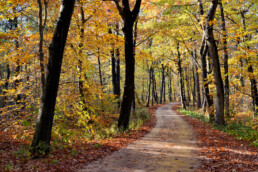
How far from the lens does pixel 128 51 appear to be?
31.0 ft

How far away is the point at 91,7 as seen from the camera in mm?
10312

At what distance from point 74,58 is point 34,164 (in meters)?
5.34

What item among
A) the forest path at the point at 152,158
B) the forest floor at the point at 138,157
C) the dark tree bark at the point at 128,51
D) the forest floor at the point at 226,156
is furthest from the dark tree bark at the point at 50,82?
the forest floor at the point at 226,156

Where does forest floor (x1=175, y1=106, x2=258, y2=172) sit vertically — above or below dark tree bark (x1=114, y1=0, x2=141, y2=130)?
below

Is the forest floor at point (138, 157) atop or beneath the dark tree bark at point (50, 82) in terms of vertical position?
beneath

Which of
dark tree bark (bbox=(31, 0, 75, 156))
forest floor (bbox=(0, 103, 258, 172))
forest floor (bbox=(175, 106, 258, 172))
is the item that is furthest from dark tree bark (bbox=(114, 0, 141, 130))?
dark tree bark (bbox=(31, 0, 75, 156))

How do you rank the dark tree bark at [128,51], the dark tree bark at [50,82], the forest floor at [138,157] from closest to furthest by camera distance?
1. the forest floor at [138,157]
2. the dark tree bark at [50,82]
3. the dark tree bark at [128,51]

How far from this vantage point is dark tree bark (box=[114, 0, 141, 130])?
9.09 m

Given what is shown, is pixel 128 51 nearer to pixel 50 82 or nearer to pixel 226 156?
pixel 50 82

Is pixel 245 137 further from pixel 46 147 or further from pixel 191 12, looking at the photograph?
pixel 191 12

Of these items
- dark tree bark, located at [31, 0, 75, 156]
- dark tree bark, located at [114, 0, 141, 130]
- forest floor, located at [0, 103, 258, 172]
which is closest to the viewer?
forest floor, located at [0, 103, 258, 172]

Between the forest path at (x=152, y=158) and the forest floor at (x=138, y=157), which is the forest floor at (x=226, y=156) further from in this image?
the forest path at (x=152, y=158)

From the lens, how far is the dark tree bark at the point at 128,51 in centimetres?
909

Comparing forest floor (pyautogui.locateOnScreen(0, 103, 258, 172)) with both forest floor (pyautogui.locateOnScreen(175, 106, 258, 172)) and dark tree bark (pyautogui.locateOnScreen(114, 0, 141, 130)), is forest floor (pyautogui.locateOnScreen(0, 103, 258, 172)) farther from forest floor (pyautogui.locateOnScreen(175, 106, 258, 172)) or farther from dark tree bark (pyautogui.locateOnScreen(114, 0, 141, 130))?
dark tree bark (pyautogui.locateOnScreen(114, 0, 141, 130))
